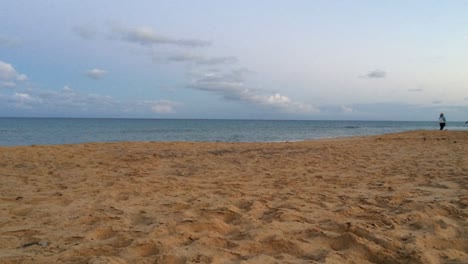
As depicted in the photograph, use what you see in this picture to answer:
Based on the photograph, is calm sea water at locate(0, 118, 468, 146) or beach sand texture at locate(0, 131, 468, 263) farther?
calm sea water at locate(0, 118, 468, 146)

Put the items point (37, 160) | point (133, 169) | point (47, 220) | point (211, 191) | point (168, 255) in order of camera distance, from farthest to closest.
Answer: point (37, 160)
point (133, 169)
point (211, 191)
point (47, 220)
point (168, 255)

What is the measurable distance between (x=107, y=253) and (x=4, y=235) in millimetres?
1289

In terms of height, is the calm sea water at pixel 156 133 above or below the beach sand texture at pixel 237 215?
below

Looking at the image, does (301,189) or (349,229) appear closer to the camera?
(349,229)

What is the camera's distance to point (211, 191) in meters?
5.33

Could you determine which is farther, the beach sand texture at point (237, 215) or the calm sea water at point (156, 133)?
the calm sea water at point (156, 133)

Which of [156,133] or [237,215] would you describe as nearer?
[237,215]

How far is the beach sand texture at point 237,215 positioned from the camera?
292cm

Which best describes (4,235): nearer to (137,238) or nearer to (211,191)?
(137,238)

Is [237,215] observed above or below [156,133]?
above

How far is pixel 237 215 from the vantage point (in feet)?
12.9

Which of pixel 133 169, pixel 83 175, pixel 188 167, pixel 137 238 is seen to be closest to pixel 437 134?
pixel 188 167

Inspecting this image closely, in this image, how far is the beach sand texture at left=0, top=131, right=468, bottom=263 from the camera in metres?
2.92

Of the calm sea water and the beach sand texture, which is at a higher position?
the beach sand texture
